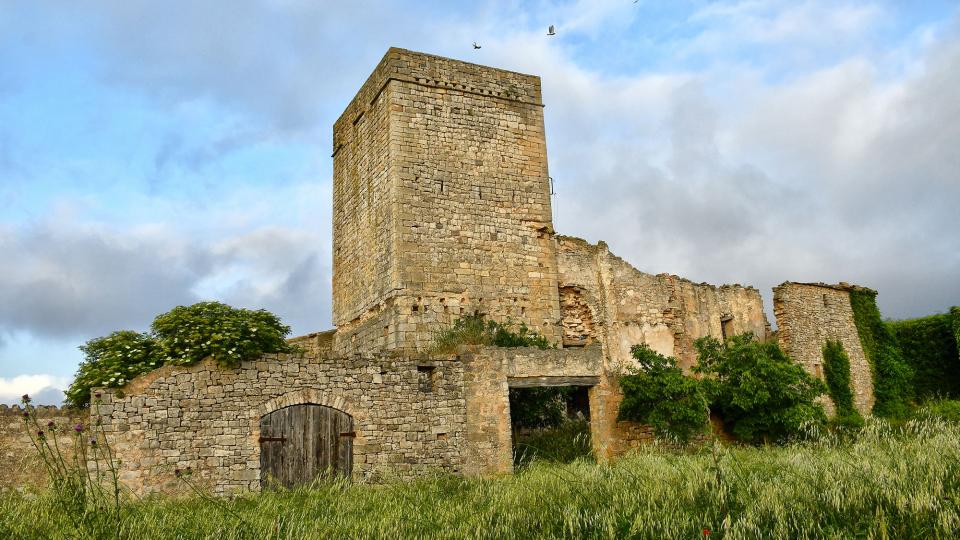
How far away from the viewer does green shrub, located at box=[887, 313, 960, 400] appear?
74.6ft

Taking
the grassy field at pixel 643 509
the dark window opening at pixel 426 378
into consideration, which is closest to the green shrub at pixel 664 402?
the dark window opening at pixel 426 378

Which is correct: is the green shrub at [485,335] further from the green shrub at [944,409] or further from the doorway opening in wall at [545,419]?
the green shrub at [944,409]

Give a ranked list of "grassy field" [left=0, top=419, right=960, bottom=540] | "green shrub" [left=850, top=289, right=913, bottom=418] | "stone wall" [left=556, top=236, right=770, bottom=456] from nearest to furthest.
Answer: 1. "grassy field" [left=0, top=419, right=960, bottom=540]
2. "stone wall" [left=556, top=236, right=770, bottom=456]
3. "green shrub" [left=850, top=289, right=913, bottom=418]

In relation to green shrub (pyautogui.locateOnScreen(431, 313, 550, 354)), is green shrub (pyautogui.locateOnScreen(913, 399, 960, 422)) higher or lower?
lower

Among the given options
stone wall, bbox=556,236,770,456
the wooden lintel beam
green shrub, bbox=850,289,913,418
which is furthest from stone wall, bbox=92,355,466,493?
green shrub, bbox=850,289,913,418

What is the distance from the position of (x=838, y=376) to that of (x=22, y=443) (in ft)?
68.5

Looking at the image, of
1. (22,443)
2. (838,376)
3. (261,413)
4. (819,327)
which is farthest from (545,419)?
(838,376)

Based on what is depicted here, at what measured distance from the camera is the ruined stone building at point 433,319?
10844 mm

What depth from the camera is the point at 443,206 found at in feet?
55.3

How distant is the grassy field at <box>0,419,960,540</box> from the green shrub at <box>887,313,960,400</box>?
17.2 m

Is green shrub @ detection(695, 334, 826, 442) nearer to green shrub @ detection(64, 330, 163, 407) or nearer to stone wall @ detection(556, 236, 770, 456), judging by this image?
stone wall @ detection(556, 236, 770, 456)

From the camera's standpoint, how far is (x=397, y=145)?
1673 centimetres

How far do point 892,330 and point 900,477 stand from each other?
67.1ft

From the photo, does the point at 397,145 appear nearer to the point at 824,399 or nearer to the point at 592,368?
the point at 592,368
